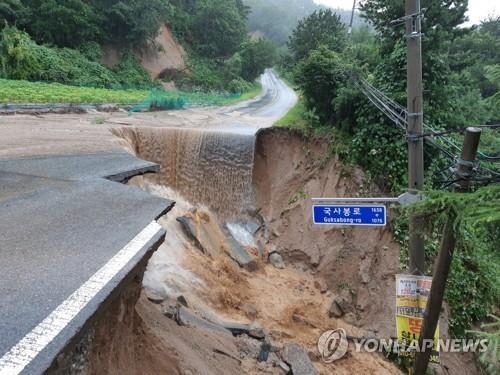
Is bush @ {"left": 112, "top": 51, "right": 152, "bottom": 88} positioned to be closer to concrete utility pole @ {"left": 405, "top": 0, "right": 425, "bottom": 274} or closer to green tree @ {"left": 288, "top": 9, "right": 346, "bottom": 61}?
green tree @ {"left": 288, "top": 9, "right": 346, "bottom": 61}

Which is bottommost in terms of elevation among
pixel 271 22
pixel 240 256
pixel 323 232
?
pixel 240 256

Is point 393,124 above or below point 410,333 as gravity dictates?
above

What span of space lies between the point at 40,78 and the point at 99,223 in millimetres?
24586

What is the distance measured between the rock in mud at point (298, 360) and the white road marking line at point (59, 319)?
16.2 feet

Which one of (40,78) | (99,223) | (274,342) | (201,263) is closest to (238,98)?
(40,78)

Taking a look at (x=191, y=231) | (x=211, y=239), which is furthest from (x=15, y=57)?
(x=211, y=239)

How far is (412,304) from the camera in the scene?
5.36 meters

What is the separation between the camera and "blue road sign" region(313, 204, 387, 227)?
5.03 m

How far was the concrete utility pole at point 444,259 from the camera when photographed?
4.10 m

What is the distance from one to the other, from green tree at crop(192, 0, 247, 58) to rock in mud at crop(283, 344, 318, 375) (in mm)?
39588

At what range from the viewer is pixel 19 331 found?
2.07m

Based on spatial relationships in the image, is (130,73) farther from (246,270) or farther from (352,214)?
(352,214)

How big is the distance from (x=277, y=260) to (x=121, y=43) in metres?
28.6

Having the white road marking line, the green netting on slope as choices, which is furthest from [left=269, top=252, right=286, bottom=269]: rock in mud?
the green netting on slope
